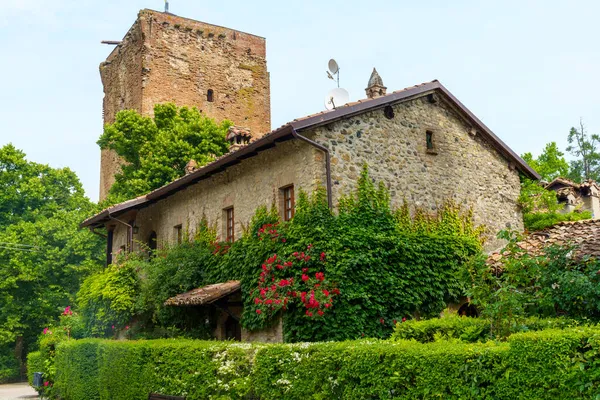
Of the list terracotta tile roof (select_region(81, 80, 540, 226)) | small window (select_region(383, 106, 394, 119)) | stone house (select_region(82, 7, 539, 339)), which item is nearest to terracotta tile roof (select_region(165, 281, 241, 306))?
stone house (select_region(82, 7, 539, 339))

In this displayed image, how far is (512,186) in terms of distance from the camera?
61.5ft

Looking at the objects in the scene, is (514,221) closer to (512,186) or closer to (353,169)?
(512,186)

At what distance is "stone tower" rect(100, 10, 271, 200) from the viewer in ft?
120

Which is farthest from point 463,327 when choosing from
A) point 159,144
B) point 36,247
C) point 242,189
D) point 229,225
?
point 36,247

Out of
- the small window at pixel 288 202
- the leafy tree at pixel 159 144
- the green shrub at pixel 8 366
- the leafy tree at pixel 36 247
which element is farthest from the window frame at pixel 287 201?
the green shrub at pixel 8 366

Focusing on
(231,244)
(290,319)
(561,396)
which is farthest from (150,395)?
(561,396)

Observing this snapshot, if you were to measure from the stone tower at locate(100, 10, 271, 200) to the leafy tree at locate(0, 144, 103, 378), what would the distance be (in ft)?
10.4

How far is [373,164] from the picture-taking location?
15.2 meters

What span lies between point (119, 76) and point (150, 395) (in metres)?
29.6

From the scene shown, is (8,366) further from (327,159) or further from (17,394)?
(327,159)

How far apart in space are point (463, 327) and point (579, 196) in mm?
14600

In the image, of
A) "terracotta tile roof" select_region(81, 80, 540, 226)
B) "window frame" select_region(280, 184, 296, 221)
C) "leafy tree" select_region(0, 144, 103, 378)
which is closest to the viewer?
"terracotta tile roof" select_region(81, 80, 540, 226)

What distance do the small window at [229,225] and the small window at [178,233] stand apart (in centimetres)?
303

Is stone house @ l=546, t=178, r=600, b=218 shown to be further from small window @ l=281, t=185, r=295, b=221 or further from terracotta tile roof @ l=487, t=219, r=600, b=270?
small window @ l=281, t=185, r=295, b=221
